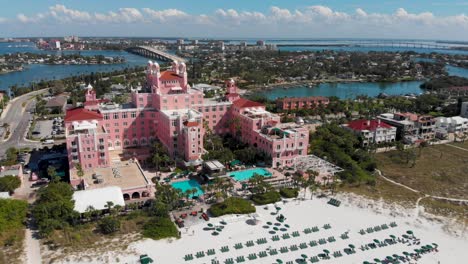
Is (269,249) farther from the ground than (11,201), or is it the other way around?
(11,201)

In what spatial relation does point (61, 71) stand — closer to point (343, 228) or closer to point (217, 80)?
point (217, 80)

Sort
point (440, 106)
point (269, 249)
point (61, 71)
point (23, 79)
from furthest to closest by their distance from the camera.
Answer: point (61, 71), point (23, 79), point (440, 106), point (269, 249)

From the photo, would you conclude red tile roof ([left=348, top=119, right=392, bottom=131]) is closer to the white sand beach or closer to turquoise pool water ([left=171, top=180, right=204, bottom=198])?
the white sand beach

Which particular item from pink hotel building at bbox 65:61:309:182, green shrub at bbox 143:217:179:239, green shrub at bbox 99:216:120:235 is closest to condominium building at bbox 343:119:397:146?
pink hotel building at bbox 65:61:309:182

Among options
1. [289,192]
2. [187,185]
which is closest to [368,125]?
[289,192]

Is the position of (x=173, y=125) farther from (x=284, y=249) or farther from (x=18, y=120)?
(x=18, y=120)

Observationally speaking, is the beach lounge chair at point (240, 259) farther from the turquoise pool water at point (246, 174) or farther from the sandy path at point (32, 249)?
the turquoise pool water at point (246, 174)

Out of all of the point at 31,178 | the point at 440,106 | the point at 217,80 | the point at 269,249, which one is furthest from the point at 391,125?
the point at 217,80
